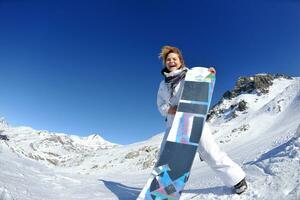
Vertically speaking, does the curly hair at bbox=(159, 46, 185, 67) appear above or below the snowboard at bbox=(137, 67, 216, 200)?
above

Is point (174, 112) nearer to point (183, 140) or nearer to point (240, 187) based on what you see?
point (183, 140)

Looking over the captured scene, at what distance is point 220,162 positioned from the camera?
511 centimetres

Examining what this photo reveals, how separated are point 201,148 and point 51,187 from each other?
13.9 ft

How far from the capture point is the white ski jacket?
591 centimetres

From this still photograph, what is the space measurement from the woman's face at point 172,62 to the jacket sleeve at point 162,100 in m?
0.36

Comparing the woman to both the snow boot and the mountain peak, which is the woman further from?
the mountain peak

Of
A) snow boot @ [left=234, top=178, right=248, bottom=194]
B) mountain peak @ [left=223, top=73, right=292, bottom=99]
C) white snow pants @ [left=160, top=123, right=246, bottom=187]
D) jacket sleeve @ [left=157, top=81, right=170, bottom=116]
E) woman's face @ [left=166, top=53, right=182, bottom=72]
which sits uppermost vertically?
woman's face @ [left=166, top=53, right=182, bottom=72]

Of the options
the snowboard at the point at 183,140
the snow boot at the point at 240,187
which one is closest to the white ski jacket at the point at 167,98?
the snowboard at the point at 183,140

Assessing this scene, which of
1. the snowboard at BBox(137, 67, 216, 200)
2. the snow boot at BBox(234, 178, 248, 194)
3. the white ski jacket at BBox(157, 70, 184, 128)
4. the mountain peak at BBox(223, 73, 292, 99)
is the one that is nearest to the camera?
the snowboard at BBox(137, 67, 216, 200)

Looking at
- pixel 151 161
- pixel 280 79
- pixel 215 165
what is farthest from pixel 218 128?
pixel 215 165

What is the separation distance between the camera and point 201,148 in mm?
5277

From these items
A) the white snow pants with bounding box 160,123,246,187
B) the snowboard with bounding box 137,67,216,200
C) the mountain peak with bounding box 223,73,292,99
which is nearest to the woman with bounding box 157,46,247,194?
the white snow pants with bounding box 160,123,246,187

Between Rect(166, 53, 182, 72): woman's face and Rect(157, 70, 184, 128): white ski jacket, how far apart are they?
0.70 feet

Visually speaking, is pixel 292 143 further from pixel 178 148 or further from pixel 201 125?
pixel 178 148
